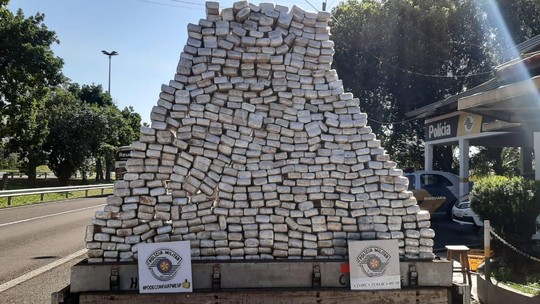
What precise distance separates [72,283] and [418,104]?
23670mm

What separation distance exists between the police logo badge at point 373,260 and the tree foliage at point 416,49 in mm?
22018

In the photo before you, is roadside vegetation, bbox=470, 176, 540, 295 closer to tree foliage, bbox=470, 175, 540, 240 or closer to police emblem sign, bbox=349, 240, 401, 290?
tree foliage, bbox=470, 175, 540, 240

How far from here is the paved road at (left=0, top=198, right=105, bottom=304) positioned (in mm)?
6734

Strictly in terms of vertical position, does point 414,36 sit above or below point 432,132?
above

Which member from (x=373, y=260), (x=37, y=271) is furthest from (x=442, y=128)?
(x=373, y=260)

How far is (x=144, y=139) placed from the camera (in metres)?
4.58

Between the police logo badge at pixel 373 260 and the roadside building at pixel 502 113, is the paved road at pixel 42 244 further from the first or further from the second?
the police logo badge at pixel 373 260

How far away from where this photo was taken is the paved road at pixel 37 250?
22.1 ft

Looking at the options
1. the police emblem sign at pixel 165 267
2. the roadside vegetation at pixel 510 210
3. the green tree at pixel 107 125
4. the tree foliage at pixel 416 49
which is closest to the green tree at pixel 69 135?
the green tree at pixel 107 125

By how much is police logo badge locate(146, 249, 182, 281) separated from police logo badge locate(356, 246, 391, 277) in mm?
1550

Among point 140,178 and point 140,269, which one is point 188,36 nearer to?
point 140,178

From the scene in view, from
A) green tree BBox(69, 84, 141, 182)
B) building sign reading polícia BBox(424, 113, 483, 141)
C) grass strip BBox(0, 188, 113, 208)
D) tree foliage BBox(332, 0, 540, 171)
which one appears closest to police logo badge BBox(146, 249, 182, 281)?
building sign reading polícia BBox(424, 113, 483, 141)

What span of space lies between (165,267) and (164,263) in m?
0.03

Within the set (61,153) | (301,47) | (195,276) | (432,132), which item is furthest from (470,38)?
(61,153)
